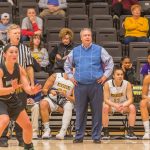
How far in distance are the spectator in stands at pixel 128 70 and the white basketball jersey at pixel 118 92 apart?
68 centimetres

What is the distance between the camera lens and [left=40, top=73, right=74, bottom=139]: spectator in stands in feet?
29.7

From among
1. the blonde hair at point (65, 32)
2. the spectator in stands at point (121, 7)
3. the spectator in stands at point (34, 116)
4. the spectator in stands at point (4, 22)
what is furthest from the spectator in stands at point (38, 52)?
the spectator in stands at point (121, 7)

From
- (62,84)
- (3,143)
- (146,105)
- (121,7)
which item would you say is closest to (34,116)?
(62,84)

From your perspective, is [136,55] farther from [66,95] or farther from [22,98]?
[22,98]

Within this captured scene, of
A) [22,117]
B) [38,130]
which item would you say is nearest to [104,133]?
[38,130]

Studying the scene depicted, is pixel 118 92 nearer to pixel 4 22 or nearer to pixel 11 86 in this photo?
pixel 4 22

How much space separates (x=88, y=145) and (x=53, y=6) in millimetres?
4556

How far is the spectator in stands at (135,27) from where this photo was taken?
11.3 meters

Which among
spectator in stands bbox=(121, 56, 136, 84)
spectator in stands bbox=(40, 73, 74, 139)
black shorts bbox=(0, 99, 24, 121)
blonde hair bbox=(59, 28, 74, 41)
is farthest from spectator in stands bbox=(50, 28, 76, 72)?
black shorts bbox=(0, 99, 24, 121)

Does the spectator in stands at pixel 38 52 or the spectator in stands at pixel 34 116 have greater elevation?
the spectator in stands at pixel 38 52

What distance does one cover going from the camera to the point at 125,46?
36.9 feet

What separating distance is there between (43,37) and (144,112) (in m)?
3.27

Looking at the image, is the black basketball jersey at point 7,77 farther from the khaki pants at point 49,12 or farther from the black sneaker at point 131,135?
the khaki pants at point 49,12

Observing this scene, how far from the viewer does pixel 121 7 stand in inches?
483
